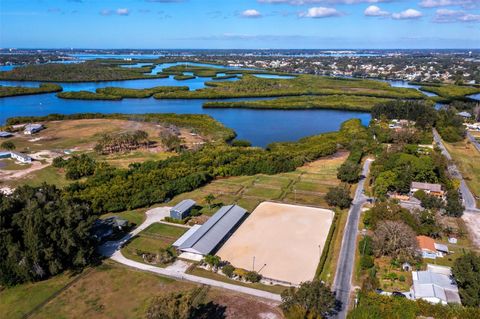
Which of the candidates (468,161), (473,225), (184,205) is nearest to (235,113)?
(468,161)

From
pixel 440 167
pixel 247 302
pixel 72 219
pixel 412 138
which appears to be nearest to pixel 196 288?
pixel 247 302

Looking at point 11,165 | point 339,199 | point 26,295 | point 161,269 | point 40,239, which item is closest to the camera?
point 26,295

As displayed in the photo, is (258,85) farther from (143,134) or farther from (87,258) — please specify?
(87,258)

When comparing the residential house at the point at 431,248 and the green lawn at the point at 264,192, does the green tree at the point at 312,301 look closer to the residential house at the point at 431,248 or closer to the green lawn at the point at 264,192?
the residential house at the point at 431,248

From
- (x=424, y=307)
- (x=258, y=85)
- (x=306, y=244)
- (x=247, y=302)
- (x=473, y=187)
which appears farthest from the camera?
(x=258, y=85)

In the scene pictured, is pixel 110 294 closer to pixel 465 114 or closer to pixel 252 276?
pixel 252 276

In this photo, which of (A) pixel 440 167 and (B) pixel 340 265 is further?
(A) pixel 440 167
